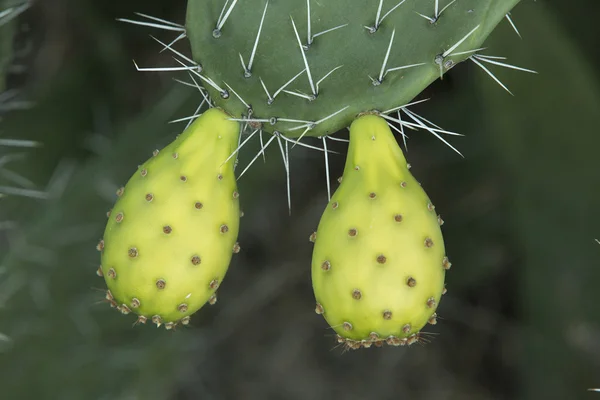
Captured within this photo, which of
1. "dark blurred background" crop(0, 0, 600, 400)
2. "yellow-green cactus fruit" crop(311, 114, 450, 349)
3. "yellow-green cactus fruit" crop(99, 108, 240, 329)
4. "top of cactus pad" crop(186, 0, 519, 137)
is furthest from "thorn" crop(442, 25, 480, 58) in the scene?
"dark blurred background" crop(0, 0, 600, 400)

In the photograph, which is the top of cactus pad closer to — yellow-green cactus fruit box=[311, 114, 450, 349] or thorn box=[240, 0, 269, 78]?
thorn box=[240, 0, 269, 78]

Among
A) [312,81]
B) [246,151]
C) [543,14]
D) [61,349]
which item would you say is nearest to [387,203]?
[312,81]

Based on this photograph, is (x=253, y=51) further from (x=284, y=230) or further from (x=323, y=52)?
(x=284, y=230)

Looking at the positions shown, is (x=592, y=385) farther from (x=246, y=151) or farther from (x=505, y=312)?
(x=246, y=151)

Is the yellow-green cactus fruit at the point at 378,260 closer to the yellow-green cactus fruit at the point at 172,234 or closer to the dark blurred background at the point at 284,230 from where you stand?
the yellow-green cactus fruit at the point at 172,234

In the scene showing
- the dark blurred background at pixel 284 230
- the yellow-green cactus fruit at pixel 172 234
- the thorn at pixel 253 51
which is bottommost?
the dark blurred background at pixel 284 230

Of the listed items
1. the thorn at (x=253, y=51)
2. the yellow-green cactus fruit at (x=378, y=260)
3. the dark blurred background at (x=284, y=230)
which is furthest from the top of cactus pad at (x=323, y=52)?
the dark blurred background at (x=284, y=230)
